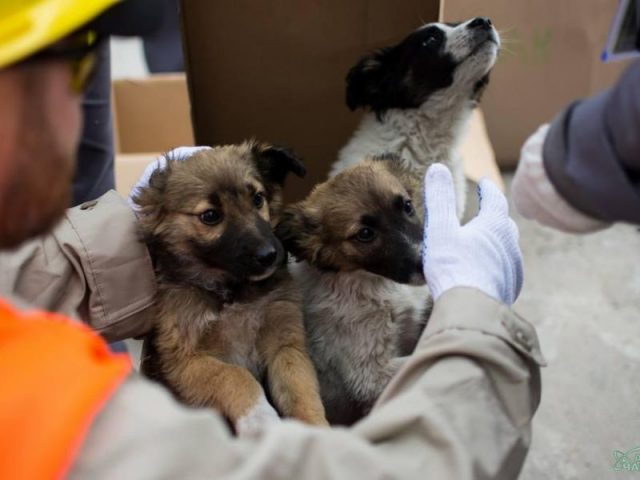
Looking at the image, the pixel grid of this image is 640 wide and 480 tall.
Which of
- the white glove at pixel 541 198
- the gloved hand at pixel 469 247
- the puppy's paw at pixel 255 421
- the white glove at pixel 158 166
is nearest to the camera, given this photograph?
the white glove at pixel 541 198

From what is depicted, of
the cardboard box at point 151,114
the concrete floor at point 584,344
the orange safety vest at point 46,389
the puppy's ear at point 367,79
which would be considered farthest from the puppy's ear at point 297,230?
the cardboard box at point 151,114

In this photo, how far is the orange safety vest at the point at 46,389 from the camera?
69 centimetres

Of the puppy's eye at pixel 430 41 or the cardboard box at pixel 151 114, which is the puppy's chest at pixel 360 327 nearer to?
the puppy's eye at pixel 430 41

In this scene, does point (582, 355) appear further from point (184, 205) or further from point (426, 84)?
point (184, 205)

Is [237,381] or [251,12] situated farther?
[251,12]

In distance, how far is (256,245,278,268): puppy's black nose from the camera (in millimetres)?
1622

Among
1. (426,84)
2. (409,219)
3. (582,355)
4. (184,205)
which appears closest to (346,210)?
(409,219)

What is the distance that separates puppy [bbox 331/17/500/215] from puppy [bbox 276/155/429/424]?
460mm

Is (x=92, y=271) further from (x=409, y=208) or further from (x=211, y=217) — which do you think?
(x=409, y=208)

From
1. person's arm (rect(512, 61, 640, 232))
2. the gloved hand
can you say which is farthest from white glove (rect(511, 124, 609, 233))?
the gloved hand

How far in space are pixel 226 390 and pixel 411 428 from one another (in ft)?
2.53

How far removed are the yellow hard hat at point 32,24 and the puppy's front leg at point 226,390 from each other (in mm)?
1010

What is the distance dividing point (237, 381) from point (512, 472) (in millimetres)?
765

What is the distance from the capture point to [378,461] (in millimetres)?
858
